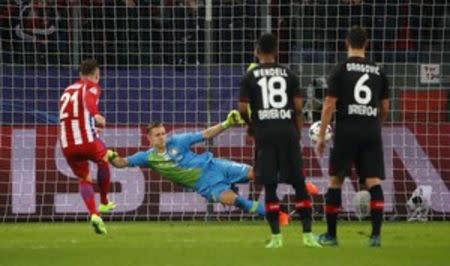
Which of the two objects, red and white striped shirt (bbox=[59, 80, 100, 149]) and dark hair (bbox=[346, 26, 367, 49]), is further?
red and white striped shirt (bbox=[59, 80, 100, 149])

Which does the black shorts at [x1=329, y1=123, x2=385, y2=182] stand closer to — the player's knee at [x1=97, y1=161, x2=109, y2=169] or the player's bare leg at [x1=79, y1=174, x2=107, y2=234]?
the player's bare leg at [x1=79, y1=174, x2=107, y2=234]

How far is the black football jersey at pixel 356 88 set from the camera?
1124 cm

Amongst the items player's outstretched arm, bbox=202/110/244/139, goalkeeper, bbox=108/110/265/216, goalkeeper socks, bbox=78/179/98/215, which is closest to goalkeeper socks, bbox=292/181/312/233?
player's outstretched arm, bbox=202/110/244/139

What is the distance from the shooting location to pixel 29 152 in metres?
17.7

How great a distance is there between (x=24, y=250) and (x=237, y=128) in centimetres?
693

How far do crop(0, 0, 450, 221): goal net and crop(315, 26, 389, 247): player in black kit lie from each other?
603cm

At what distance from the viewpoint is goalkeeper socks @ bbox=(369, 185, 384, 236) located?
1134 cm

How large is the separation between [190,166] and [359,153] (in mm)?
5026

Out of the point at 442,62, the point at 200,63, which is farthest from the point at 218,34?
the point at 442,62

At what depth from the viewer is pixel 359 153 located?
11469 millimetres

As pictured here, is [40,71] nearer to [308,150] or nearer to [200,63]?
[200,63]

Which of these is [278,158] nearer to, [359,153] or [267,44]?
[359,153]

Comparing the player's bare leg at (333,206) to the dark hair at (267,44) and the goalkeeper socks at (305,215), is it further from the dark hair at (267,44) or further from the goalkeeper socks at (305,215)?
the dark hair at (267,44)

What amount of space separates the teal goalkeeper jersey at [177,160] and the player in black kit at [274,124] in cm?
462
